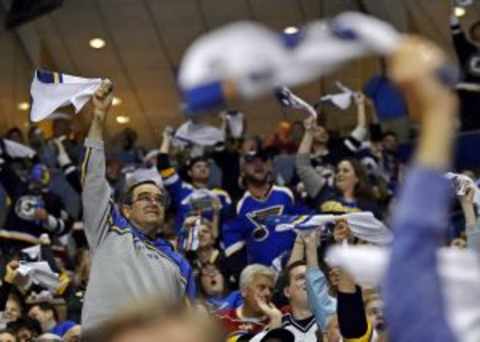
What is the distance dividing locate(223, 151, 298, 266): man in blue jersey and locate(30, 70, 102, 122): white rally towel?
2.71m

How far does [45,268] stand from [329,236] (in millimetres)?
2050

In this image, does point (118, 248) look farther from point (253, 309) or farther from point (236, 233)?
point (236, 233)

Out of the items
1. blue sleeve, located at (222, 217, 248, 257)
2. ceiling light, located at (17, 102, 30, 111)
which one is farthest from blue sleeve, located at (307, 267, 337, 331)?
ceiling light, located at (17, 102, 30, 111)

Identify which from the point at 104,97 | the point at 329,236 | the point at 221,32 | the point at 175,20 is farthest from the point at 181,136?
the point at 221,32

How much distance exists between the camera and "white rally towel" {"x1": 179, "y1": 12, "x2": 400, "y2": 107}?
2.15 metres

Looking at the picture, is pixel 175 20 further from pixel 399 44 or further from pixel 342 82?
pixel 399 44

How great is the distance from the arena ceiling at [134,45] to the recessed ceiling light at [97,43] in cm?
5

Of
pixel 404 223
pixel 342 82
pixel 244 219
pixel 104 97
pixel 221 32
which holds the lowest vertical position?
pixel 342 82

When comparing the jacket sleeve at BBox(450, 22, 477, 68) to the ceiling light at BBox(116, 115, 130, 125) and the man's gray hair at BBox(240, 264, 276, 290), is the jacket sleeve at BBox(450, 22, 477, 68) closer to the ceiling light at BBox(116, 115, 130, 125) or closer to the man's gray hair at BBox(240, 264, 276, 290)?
the man's gray hair at BBox(240, 264, 276, 290)

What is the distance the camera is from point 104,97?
19.3 ft

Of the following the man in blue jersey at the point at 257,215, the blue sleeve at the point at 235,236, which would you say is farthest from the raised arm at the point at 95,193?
the blue sleeve at the point at 235,236

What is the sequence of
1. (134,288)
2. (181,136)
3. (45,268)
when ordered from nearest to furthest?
(134,288) < (45,268) < (181,136)

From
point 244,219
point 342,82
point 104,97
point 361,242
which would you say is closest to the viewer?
point 104,97

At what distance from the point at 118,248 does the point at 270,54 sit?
3.29 m
